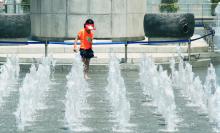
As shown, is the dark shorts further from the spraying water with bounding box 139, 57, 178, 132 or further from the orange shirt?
the spraying water with bounding box 139, 57, 178, 132

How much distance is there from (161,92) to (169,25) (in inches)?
426

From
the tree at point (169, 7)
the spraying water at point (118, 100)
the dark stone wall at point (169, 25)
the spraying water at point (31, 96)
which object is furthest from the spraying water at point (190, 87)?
the tree at point (169, 7)

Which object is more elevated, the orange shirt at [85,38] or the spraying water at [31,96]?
the orange shirt at [85,38]

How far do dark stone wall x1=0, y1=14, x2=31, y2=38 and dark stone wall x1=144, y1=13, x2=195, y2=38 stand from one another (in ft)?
13.3

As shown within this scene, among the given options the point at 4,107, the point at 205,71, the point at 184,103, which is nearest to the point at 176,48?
the point at 205,71

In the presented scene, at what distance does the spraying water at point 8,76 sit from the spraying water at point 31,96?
0.70 m

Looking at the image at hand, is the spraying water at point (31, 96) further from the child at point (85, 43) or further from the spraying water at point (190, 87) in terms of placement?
the spraying water at point (190, 87)

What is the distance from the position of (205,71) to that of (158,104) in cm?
727

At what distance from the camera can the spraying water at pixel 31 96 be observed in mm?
11622

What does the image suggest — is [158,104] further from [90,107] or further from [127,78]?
[127,78]

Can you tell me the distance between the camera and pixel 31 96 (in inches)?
514

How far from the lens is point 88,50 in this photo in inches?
710

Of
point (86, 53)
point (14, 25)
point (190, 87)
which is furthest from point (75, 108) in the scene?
point (14, 25)

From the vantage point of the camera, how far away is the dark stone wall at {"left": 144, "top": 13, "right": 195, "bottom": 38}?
23359mm
